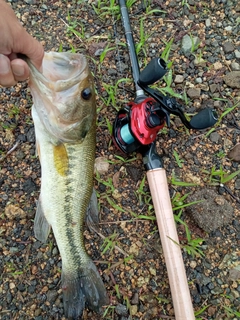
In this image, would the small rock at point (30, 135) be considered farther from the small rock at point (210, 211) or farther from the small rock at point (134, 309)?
the small rock at point (134, 309)

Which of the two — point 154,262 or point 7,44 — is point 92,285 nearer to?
point 154,262

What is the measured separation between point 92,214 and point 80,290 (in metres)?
0.65

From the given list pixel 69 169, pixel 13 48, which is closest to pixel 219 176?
pixel 69 169

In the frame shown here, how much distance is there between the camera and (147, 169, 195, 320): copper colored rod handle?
3029 millimetres

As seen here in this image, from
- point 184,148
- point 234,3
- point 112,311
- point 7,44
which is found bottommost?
point 112,311

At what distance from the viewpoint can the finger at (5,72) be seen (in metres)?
2.39

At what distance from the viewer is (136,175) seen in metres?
3.64

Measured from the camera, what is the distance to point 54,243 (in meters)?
3.44

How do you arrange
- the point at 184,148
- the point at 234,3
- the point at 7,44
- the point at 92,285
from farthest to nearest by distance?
1. the point at 234,3
2. the point at 184,148
3. the point at 92,285
4. the point at 7,44

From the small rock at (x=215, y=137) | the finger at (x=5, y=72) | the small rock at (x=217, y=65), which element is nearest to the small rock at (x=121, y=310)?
the small rock at (x=215, y=137)

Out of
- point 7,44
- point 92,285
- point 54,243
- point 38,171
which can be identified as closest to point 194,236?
point 92,285

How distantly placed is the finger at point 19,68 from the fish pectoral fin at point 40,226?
1.22 metres

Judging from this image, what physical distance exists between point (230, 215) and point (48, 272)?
1770mm

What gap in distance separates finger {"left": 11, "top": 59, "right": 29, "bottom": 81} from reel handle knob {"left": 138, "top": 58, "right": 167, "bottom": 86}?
2.92 ft
